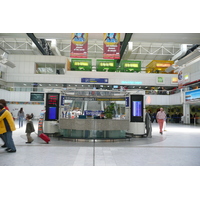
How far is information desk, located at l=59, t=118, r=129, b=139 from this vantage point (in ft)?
25.5

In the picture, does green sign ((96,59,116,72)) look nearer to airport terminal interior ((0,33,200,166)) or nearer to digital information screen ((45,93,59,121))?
airport terminal interior ((0,33,200,166))

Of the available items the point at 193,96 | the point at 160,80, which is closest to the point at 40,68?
the point at 160,80

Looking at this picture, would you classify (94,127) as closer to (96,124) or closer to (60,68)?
(96,124)

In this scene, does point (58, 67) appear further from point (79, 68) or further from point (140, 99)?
point (140, 99)

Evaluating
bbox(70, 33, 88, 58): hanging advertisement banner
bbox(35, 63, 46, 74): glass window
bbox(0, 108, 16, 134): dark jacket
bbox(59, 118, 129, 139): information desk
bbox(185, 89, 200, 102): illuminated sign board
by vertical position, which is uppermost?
bbox(35, 63, 46, 74): glass window

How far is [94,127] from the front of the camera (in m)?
7.77

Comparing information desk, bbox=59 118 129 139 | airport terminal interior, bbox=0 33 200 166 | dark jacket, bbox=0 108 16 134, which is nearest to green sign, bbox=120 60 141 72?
airport terminal interior, bbox=0 33 200 166

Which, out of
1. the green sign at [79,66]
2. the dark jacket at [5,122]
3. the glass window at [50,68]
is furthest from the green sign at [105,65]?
the dark jacket at [5,122]

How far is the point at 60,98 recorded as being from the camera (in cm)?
969

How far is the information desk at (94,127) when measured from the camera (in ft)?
A: 25.5
